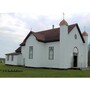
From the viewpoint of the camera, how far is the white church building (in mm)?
21734

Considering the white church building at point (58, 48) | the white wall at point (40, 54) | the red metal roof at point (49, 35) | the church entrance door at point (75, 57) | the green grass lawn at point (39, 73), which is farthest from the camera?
the white wall at point (40, 54)

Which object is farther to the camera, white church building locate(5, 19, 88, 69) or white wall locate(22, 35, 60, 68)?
white wall locate(22, 35, 60, 68)

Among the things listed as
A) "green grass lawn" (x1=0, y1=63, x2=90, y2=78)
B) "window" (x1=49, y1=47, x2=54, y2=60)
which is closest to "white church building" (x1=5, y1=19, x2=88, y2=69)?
"window" (x1=49, y1=47, x2=54, y2=60)

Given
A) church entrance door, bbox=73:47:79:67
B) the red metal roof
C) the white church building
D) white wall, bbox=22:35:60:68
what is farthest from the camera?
white wall, bbox=22:35:60:68

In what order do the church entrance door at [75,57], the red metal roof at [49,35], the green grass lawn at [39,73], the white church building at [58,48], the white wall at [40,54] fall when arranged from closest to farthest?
the green grass lawn at [39,73], the white church building at [58,48], the red metal roof at [49,35], the church entrance door at [75,57], the white wall at [40,54]

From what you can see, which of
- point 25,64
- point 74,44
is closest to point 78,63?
point 74,44

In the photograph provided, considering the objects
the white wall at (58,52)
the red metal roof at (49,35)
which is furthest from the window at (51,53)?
the red metal roof at (49,35)

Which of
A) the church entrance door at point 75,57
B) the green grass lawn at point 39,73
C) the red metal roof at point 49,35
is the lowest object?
the green grass lawn at point 39,73

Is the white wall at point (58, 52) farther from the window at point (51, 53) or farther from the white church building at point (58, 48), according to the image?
the window at point (51, 53)

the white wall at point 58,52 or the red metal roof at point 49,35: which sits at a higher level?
the red metal roof at point 49,35

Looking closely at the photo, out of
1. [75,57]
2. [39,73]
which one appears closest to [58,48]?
[75,57]

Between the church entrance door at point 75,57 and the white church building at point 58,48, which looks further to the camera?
the church entrance door at point 75,57

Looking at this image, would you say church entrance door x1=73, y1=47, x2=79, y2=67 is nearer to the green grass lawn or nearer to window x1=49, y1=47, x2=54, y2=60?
window x1=49, y1=47, x2=54, y2=60

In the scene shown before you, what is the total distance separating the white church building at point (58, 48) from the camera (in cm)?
2173
